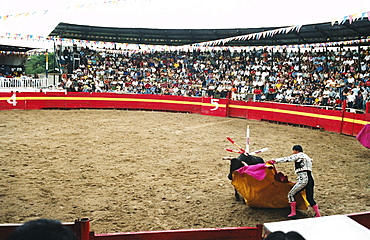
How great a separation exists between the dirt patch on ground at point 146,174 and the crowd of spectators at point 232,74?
25.4ft

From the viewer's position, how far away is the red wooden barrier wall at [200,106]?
1762cm

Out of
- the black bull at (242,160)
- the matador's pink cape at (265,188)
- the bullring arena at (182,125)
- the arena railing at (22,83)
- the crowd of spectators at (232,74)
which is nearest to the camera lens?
the bullring arena at (182,125)

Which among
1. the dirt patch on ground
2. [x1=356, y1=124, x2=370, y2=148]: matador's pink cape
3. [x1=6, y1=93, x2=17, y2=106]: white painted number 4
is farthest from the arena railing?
[x1=356, y1=124, x2=370, y2=148]: matador's pink cape

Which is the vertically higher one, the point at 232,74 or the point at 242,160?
the point at 232,74

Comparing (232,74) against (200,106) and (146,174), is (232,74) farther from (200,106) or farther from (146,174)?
(146,174)

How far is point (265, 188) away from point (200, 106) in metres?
17.9

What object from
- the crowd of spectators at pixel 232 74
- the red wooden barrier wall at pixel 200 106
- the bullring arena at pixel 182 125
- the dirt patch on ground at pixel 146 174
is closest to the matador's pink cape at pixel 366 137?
the bullring arena at pixel 182 125

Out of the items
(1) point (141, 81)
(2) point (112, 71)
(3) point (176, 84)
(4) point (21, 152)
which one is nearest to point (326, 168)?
(4) point (21, 152)

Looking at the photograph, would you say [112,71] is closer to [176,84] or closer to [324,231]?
[176,84]

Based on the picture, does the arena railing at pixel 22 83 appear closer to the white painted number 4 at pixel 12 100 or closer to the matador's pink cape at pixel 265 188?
the white painted number 4 at pixel 12 100

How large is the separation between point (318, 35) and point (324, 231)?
27.2 meters

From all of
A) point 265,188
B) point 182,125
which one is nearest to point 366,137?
point 265,188

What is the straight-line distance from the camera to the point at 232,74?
3144 centimetres

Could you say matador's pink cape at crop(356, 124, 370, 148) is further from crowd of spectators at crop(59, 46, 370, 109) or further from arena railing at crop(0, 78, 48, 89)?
arena railing at crop(0, 78, 48, 89)
